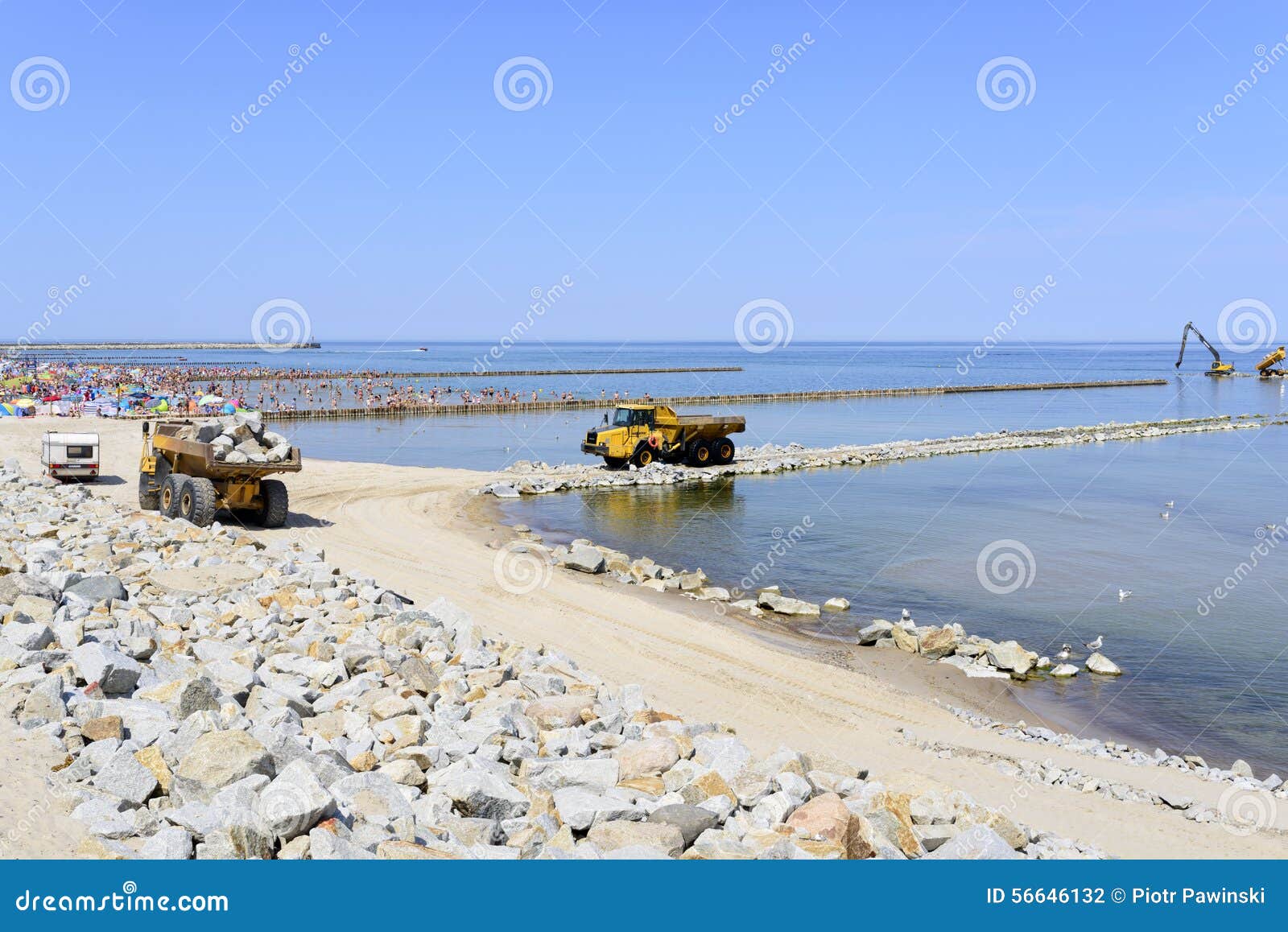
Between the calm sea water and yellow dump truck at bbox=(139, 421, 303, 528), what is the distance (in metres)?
6.04

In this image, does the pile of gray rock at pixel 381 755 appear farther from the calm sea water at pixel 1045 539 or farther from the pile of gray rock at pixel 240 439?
the pile of gray rock at pixel 240 439

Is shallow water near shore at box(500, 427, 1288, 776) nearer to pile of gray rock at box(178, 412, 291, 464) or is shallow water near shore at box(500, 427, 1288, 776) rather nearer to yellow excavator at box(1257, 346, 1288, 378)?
pile of gray rock at box(178, 412, 291, 464)

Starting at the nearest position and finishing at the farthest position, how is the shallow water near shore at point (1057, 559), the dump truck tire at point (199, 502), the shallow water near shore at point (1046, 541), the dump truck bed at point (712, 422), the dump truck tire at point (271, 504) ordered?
the shallow water near shore at point (1057, 559), the shallow water near shore at point (1046, 541), the dump truck tire at point (199, 502), the dump truck tire at point (271, 504), the dump truck bed at point (712, 422)

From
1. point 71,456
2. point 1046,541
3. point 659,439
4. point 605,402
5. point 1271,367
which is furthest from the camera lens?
point 1271,367

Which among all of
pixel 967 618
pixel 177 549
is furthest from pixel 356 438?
pixel 967 618

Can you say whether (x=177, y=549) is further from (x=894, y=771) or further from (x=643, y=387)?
(x=643, y=387)

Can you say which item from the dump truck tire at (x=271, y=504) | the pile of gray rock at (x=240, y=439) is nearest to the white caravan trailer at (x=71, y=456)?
the pile of gray rock at (x=240, y=439)

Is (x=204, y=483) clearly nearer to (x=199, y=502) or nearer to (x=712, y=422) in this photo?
(x=199, y=502)

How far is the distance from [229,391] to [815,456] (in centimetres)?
5142

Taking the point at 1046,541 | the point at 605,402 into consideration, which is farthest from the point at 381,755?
the point at 605,402

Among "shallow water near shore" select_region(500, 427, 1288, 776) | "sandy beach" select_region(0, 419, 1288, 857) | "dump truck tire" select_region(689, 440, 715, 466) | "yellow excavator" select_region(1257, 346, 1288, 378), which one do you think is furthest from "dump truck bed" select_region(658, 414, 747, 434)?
"yellow excavator" select_region(1257, 346, 1288, 378)

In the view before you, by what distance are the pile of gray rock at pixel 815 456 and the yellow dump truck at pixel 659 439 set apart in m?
0.39

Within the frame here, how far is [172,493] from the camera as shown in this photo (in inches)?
708

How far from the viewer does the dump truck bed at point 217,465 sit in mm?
17672
